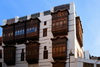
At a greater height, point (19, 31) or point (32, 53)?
point (19, 31)

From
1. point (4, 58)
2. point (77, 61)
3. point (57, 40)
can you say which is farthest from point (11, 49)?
point (77, 61)

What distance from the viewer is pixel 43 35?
38750 millimetres

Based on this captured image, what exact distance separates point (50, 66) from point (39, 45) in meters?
5.11

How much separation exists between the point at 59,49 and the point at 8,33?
14.1 m

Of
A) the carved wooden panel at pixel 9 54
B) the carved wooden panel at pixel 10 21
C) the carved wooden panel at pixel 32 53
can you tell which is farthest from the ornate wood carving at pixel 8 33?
the carved wooden panel at pixel 32 53

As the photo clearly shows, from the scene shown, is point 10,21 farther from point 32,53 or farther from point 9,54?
point 32,53

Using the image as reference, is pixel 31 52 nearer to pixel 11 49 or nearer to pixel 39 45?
pixel 39 45

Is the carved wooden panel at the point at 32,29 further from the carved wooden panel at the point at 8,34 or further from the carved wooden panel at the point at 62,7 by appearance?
the carved wooden panel at the point at 62,7

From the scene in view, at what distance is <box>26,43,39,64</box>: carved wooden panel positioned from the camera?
3772 cm

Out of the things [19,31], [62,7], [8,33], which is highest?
[62,7]

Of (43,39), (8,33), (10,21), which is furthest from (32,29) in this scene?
(10,21)

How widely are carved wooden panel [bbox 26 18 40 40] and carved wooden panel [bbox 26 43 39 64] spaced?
1.97m

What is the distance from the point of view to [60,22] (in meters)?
36.4

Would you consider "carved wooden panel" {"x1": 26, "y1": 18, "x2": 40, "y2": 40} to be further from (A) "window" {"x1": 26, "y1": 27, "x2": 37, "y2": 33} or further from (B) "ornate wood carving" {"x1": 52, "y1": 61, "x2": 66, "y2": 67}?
(B) "ornate wood carving" {"x1": 52, "y1": 61, "x2": 66, "y2": 67}
